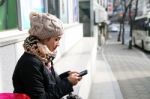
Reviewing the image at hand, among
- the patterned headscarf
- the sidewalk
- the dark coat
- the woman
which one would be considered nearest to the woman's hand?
the woman

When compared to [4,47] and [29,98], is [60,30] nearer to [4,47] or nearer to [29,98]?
[29,98]

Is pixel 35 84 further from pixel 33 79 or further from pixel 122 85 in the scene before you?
pixel 122 85

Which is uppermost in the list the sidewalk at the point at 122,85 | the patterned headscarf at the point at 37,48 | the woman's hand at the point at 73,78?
the patterned headscarf at the point at 37,48

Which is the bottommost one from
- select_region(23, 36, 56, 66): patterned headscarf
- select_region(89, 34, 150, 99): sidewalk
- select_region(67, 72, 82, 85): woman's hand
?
select_region(89, 34, 150, 99): sidewalk

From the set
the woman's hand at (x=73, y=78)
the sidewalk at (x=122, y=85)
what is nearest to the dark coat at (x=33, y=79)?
the woman's hand at (x=73, y=78)

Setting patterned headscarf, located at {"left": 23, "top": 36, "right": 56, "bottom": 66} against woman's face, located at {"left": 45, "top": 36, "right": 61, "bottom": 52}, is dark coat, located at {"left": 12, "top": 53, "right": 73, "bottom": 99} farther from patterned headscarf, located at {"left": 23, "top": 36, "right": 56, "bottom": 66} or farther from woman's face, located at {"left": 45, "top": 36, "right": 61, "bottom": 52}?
woman's face, located at {"left": 45, "top": 36, "right": 61, "bottom": 52}

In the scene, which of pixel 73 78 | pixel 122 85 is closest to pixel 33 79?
pixel 73 78

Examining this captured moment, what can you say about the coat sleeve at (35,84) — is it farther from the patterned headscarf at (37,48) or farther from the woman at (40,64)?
the patterned headscarf at (37,48)

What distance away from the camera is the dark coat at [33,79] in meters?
3.02

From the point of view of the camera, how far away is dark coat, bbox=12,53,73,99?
3.02 metres

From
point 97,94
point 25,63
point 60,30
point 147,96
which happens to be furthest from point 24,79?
point 147,96

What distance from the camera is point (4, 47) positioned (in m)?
4.69

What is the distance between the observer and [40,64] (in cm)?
307

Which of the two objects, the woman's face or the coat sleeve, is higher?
the woman's face
